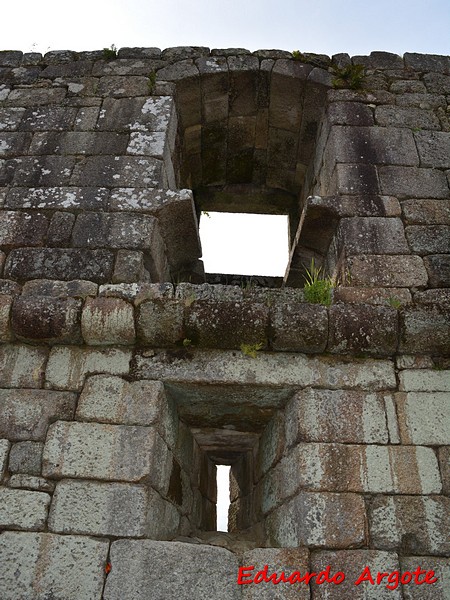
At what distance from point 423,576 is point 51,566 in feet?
7.07

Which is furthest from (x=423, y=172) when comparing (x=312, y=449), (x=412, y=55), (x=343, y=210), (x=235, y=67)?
(x=312, y=449)

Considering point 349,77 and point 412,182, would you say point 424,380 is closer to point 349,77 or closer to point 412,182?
point 412,182

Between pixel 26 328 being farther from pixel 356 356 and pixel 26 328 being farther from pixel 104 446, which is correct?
pixel 356 356

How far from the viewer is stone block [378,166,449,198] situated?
4461 millimetres

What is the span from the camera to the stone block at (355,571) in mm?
2812

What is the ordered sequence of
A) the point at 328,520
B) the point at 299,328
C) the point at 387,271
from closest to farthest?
the point at 328,520 < the point at 299,328 < the point at 387,271

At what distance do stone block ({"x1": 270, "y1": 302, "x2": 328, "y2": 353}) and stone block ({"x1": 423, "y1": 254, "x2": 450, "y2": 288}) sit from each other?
42.7 inches

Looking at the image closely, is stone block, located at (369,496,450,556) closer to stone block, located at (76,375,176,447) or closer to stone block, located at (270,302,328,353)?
stone block, located at (270,302,328,353)

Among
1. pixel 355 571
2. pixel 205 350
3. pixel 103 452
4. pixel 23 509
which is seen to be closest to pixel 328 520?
pixel 355 571

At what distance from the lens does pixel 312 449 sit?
126 inches

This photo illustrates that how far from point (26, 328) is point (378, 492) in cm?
257

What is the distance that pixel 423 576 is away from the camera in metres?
2.88

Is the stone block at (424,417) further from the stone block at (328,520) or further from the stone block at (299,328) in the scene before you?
the stone block at (299,328)

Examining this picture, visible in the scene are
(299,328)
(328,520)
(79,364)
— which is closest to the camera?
(328,520)
